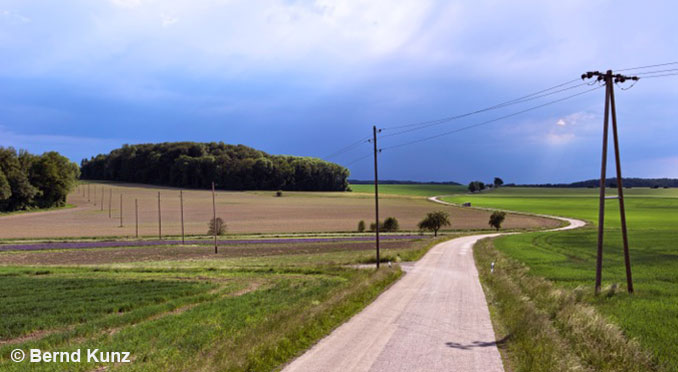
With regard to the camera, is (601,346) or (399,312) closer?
(601,346)

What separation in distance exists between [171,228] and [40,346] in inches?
A: 2734

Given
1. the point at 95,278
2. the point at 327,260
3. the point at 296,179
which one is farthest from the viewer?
the point at 296,179

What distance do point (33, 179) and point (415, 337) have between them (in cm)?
12137

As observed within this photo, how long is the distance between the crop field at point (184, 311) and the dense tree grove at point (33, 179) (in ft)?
260

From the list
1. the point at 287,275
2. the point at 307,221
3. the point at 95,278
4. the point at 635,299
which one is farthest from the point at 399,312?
the point at 307,221

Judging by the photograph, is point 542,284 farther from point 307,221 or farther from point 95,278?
point 307,221

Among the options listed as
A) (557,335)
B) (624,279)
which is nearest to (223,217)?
(624,279)

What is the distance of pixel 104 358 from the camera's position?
1235 cm

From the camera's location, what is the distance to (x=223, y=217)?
323ft

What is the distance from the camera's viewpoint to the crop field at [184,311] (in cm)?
1262

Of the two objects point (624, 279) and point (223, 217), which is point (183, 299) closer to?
point (624, 279)

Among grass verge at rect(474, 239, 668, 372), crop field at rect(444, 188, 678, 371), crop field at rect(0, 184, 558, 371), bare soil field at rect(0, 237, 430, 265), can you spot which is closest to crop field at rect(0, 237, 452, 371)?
crop field at rect(0, 184, 558, 371)

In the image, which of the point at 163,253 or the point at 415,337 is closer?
the point at 415,337

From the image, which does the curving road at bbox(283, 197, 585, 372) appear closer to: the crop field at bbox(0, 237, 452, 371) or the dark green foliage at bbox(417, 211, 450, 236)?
the crop field at bbox(0, 237, 452, 371)
